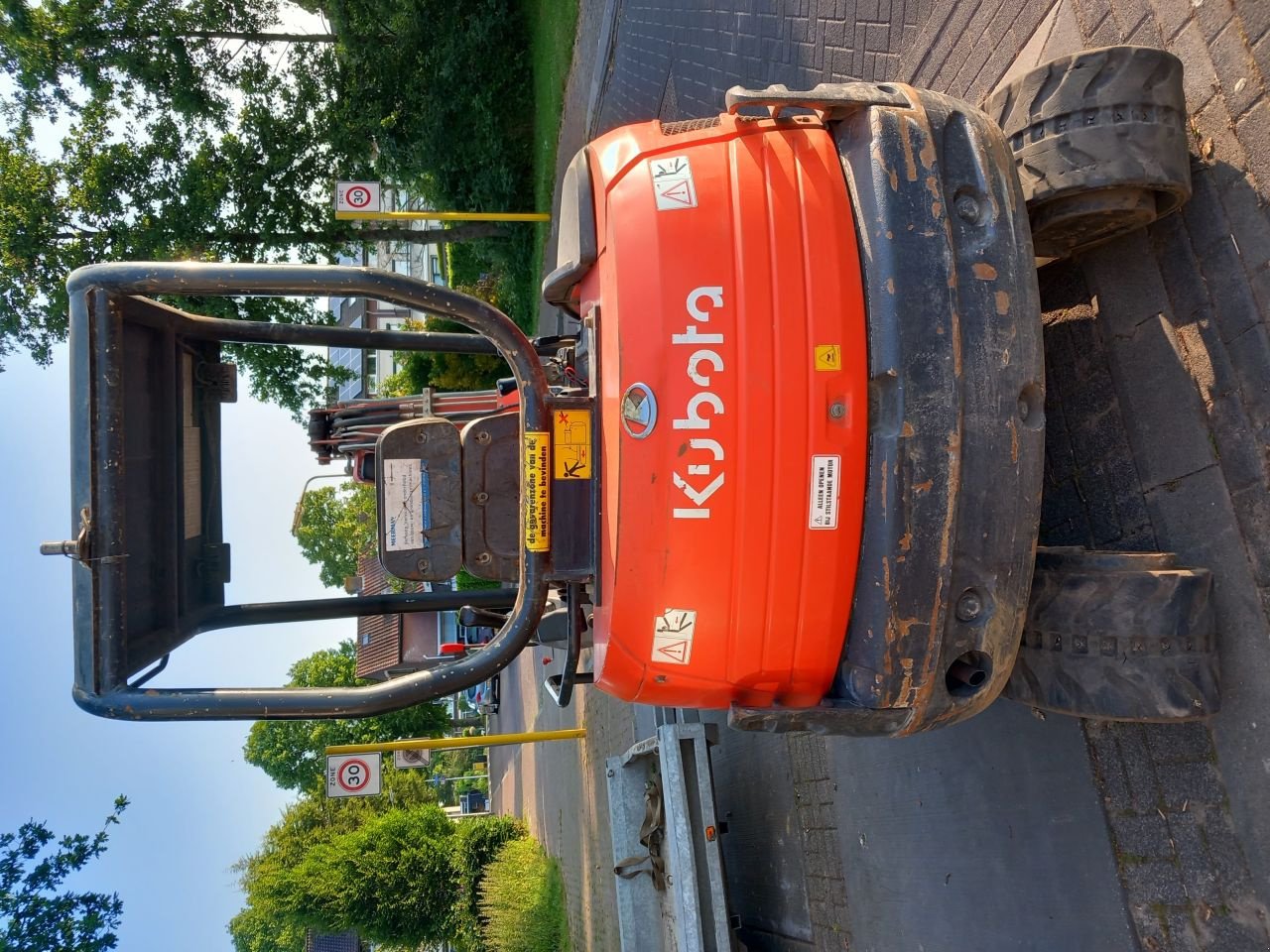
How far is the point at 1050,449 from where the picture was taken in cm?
366

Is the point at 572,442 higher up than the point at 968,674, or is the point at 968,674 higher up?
the point at 572,442

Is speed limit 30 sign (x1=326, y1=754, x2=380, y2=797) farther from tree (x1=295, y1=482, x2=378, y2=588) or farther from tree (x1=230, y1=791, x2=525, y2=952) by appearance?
tree (x1=295, y1=482, x2=378, y2=588)

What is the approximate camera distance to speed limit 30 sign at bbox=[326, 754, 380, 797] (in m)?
9.20

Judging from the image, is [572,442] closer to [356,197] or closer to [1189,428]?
[1189,428]

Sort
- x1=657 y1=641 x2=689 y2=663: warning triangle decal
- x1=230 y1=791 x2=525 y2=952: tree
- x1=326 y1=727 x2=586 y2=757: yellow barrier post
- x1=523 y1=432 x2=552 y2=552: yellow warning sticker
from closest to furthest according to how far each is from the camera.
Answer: x1=657 y1=641 x2=689 y2=663: warning triangle decal < x1=523 y1=432 x2=552 y2=552: yellow warning sticker < x1=326 y1=727 x2=586 y2=757: yellow barrier post < x1=230 y1=791 x2=525 y2=952: tree

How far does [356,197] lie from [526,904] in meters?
10.2

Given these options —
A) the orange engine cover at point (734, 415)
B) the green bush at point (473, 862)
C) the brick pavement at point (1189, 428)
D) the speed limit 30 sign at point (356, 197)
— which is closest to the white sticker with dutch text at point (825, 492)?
the orange engine cover at point (734, 415)

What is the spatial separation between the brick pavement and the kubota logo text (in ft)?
6.18

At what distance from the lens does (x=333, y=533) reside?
31.8m

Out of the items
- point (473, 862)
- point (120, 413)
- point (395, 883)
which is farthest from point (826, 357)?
point (395, 883)

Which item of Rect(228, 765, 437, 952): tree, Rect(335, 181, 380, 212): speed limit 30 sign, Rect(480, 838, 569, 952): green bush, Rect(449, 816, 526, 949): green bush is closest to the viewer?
Rect(335, 181, 380, 212): speed limit 30 sign

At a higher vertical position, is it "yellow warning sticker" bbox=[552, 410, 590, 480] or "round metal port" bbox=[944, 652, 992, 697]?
"yellow warning sticker" bbox=[552, 410, 590, 480]

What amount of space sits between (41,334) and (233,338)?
10.7 meters

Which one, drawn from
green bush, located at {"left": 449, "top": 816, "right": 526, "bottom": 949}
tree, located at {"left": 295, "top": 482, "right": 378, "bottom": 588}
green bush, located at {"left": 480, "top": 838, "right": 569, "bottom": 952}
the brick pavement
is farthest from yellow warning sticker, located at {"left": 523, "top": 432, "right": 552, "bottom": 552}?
tree, located at {"left": 295, "top": 482, "right": 378, "bottom": 588}
